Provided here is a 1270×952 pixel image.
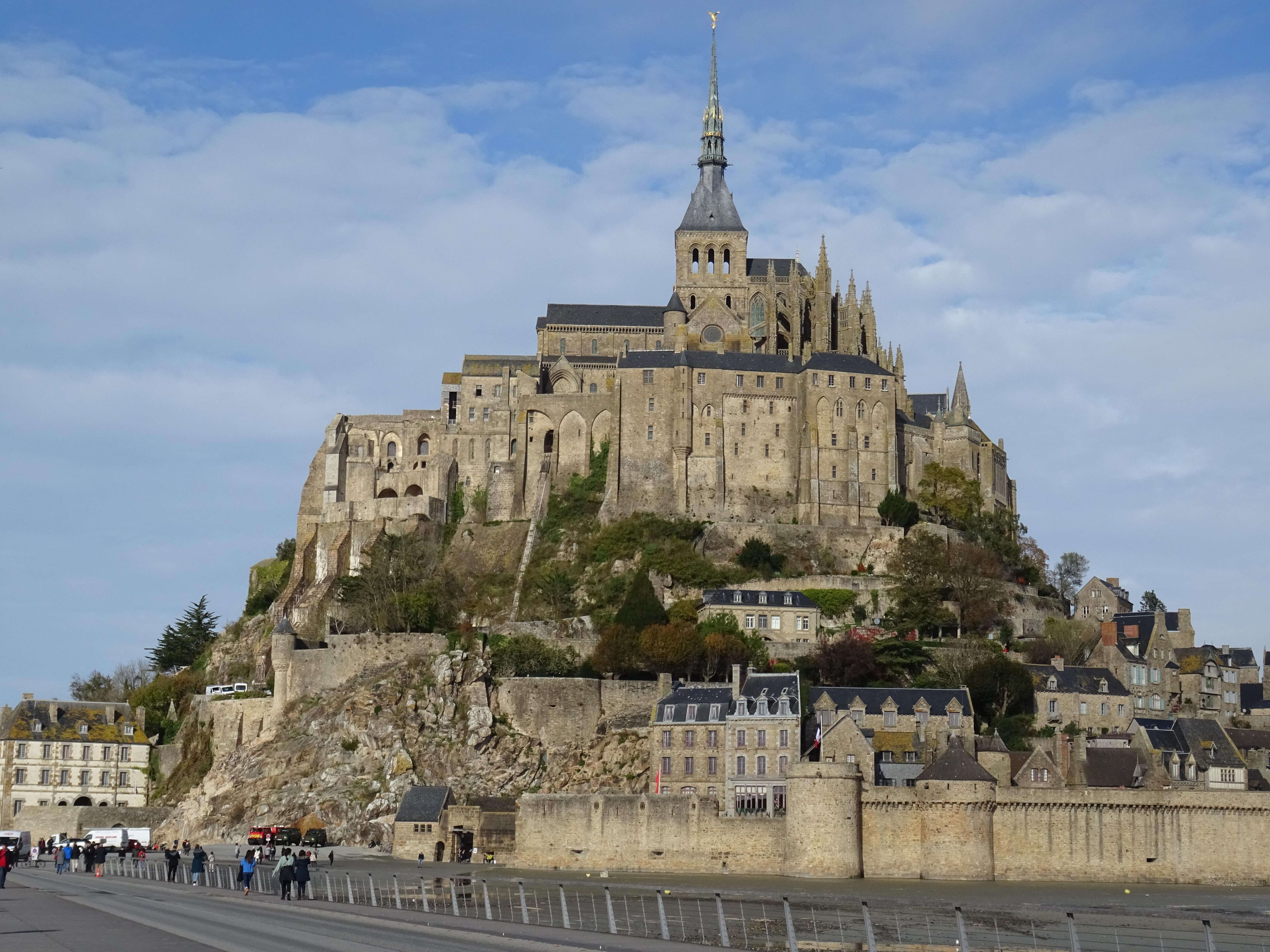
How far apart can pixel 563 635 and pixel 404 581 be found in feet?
31.6

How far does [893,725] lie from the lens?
6294 cm

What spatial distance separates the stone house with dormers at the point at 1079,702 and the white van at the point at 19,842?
38890mm

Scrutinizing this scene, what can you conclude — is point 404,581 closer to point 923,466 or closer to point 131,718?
point 131,718

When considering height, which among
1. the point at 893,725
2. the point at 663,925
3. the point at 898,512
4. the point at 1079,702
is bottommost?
the point at 663,925

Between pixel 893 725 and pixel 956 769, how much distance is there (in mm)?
6443

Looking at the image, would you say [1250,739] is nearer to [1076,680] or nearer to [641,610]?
[1076,680]

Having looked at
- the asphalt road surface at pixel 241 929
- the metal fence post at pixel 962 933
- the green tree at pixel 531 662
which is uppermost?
the green tree at pixel 531 662

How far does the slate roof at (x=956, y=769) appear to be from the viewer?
5628cm

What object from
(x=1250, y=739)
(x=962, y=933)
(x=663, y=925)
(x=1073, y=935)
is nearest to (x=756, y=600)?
(x=1250, y=739)

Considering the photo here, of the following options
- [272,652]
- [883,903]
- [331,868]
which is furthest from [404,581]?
[883,903]

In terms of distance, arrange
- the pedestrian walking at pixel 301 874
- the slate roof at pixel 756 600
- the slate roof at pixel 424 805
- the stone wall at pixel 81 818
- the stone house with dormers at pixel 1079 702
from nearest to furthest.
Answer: the pedestrian walking at pixel 301 874 < the slate roof at pixel 424 805 < the stone house with dormers at pixel 1079 702 < the slate roof at pixel 756 600 < the stone wall at pixel 81 818

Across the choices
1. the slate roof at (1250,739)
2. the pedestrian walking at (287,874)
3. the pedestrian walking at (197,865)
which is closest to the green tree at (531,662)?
the pedestrian walking at (197,865)

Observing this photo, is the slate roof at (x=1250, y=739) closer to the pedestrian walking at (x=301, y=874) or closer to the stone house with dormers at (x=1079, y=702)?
the stone house with dormers at (x=1079, y=702)

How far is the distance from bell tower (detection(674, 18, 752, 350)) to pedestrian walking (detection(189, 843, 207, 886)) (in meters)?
51.9
